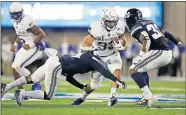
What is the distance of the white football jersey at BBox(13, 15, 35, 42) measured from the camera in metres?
8.90

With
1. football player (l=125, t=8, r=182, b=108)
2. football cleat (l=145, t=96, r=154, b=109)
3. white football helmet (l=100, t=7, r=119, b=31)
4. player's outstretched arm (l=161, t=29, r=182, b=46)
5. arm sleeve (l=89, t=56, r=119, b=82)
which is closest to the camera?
arm sleeve (l=89, t=56, r=119, b=82)

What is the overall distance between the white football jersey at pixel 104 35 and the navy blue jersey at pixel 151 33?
0.22 metres

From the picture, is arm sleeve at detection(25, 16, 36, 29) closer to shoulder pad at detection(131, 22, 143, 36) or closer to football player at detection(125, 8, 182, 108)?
football player at detection(125, 8, 182, 108)

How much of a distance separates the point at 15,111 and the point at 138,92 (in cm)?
421

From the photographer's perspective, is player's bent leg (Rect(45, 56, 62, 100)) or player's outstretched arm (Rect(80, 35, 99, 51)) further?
player's outstretched arm (Rect(80, 35, 99, 51))

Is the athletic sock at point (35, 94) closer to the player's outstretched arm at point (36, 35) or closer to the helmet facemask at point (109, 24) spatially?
the helmet facemask at point (109, 24)

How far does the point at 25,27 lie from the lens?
8930mm

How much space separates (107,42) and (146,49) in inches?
19.4

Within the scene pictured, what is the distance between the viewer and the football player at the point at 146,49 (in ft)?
26.2

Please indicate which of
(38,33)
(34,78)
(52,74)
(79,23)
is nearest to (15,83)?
(34,78)

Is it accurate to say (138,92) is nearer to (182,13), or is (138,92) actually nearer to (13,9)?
(13,9)

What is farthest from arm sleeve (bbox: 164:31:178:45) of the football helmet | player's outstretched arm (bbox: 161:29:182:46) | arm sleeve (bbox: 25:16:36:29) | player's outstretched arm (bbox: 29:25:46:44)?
arm sleeve (bbox: 25:16:36:29)

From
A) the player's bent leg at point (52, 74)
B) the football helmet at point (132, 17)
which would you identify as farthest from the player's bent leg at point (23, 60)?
the football helmet at point (132, 17)

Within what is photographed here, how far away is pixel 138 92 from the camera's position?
37.2 feet
